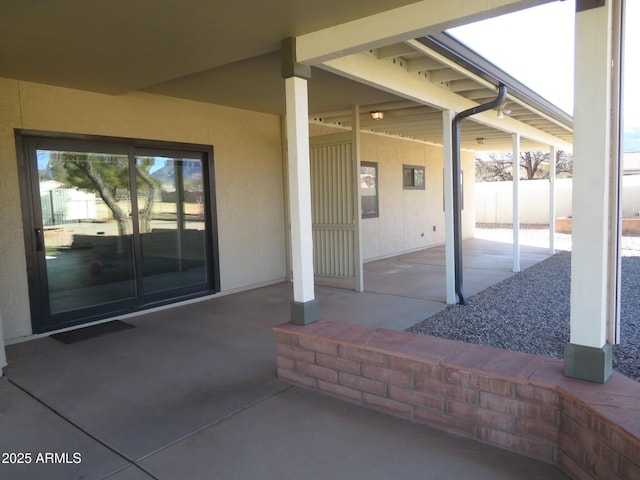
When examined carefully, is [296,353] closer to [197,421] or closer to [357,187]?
[197,421]

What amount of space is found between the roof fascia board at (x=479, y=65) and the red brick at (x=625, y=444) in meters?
3.24

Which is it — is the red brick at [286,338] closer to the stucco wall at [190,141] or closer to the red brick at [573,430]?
the red brick at [573,430]

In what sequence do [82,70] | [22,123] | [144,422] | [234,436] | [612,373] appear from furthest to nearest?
1. [22,123]
2. [82,70]
3. [144,422]
4. [234,436]
5. [612,373]

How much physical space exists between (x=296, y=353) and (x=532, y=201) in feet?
59.8

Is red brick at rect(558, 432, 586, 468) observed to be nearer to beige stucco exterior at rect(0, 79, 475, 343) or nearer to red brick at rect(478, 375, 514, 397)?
red brick at rect(478, 375, 514, 397)

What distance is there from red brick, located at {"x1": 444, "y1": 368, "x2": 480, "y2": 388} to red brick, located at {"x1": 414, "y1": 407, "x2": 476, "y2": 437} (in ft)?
0.75

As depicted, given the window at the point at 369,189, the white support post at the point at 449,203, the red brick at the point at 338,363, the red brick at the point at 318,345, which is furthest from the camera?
the window at the point at 369,189

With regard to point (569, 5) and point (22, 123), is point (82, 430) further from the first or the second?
point (569, 5)

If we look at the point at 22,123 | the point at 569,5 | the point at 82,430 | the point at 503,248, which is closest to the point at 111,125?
the point at 22,123

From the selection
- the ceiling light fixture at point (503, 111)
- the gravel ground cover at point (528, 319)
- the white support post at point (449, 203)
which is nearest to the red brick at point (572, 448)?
the gravel ground cover at point (528, 319)

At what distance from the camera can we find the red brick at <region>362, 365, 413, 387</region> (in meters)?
2.92

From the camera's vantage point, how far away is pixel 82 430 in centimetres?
291

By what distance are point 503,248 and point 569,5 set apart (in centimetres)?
892

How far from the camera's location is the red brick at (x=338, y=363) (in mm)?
3152
